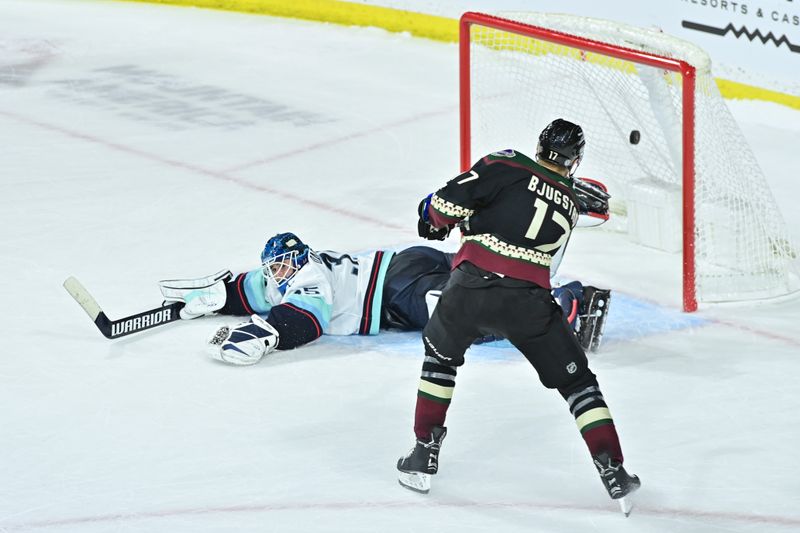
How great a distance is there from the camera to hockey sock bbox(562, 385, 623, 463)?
2.82 m

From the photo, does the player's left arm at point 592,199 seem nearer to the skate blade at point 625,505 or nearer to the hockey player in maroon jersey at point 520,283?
the hockey player in maroon jersey at point 520,283

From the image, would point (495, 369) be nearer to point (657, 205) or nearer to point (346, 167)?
point (657, 205)

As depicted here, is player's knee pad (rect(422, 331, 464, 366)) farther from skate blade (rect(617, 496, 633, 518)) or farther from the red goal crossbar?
the red goal crossbar

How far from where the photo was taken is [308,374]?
3.68 meters

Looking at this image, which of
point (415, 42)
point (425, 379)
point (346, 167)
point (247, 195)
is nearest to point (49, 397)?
point (425, 379)

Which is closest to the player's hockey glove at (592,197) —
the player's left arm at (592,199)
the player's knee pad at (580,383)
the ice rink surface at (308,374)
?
the player's left arm at (592,199)

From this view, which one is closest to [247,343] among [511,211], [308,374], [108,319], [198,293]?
[308,374]

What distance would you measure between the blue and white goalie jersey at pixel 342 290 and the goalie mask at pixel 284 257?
0.02m

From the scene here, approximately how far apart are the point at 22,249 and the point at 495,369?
192cm

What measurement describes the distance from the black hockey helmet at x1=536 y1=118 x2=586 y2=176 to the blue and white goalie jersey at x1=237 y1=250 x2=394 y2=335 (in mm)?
1025

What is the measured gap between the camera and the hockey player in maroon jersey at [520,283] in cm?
285

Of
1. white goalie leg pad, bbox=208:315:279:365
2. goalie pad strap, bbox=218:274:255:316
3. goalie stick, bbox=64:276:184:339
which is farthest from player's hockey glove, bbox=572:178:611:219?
goalie stick, bbox=64:276:184:339

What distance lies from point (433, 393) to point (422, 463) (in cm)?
17

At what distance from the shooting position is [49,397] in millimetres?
3580
